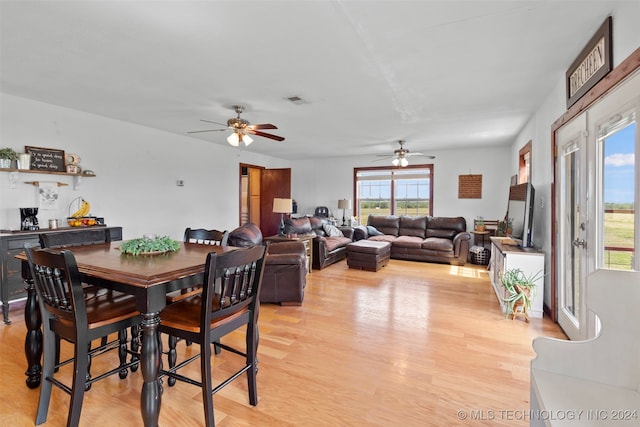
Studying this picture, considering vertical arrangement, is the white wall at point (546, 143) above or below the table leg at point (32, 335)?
above

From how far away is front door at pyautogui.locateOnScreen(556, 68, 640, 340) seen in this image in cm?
185

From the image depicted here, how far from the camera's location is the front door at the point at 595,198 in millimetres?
1851


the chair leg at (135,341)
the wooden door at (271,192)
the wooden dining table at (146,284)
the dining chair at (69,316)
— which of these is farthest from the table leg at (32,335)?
the wooden door at (271,192)

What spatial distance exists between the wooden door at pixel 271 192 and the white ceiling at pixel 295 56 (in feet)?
→ 10.5

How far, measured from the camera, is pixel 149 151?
512 cm

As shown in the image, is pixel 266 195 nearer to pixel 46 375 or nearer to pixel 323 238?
pixel 323 238

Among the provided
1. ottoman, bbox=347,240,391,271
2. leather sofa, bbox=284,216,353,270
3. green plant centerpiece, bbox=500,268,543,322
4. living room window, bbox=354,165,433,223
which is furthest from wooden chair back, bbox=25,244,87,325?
living room window, bbox=354,165,433,223

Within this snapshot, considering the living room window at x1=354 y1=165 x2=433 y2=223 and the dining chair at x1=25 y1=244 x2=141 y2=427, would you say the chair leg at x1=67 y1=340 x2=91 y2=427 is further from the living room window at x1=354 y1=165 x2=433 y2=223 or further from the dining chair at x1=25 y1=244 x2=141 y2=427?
the living room window at x1=354 y1=165 x2=433 y2=223

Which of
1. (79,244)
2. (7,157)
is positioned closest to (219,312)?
(79,244)

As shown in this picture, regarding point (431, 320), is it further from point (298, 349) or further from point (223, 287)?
point (223, 287)

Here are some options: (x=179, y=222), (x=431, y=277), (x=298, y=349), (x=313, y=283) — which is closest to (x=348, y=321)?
(x=298, y=349)

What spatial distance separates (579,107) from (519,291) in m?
1.82

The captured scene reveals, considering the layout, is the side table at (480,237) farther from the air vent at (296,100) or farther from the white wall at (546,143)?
the air vent at (296,100)

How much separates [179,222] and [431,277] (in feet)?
14.9
